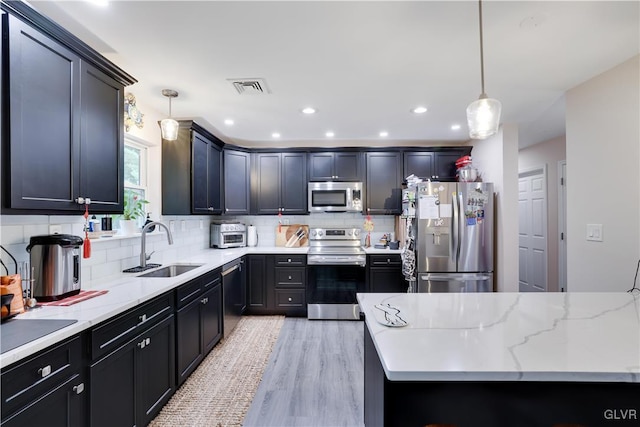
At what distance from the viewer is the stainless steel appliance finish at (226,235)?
3.95 metres

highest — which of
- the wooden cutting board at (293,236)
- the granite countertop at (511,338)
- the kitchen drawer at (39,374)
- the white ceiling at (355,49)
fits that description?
the white ceiling at (355,49)

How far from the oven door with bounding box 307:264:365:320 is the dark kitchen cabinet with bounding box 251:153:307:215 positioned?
95 centimetres

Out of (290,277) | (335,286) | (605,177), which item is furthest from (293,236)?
(605,177)

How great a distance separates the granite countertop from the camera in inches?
33.5

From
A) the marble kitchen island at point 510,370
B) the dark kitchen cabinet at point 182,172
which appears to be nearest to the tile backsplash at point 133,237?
the dark kitchen cabinet at point 182,172

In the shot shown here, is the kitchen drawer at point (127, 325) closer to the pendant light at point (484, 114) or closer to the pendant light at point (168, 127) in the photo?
the pendant light at point (168, 127)

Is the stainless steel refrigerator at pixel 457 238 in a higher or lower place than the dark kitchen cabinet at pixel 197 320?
higher

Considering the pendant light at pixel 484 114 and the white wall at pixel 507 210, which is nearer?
the pendant light at pixel 484 114

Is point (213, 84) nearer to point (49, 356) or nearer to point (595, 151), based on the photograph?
point (49, 356)

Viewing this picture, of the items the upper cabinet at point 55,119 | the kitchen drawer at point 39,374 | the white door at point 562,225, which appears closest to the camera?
the kitchen drawer at point 39,374

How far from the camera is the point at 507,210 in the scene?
3.33 meters

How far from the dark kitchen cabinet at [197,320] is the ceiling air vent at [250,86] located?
1.64 metres

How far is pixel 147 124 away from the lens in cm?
284

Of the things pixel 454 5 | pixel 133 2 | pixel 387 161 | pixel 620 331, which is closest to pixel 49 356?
pixel 133 2
